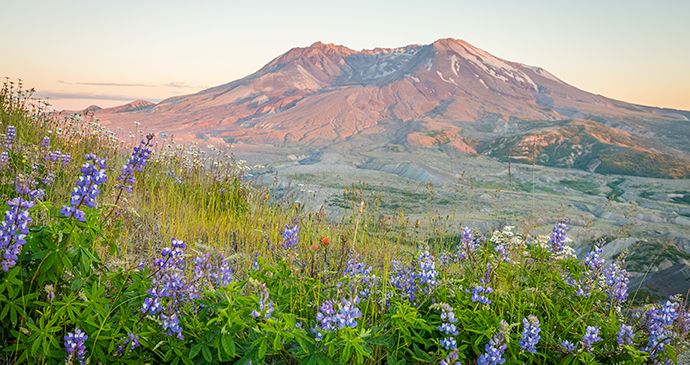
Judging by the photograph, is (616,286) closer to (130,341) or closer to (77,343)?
(130,341)

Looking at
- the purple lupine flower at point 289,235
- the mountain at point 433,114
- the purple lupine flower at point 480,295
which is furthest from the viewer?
the mountain at point 433,114

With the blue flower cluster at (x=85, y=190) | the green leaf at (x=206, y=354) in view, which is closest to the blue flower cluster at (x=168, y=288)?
the green leaf at (x=206, y=354)

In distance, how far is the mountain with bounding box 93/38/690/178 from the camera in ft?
83.8

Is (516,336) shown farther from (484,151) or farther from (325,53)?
(325,53)

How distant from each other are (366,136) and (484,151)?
12.3 metres

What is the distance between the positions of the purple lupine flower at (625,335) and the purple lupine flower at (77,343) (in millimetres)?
2115

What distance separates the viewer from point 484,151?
90.2ft

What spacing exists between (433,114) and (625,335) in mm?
41064

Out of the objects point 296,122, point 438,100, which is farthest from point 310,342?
point 438,100

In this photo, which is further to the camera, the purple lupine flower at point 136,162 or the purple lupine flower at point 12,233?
the purple lupine flower at point 136,162

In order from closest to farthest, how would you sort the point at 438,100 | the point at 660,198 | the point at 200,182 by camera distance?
the point at 200,182 → the point at 660,198 → the point at 438,100

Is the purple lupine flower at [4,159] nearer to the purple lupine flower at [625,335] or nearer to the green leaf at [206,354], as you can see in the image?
the green leaf at [206,354]

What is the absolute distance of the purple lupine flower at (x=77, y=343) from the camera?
4.06ft

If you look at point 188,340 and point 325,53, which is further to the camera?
point 325,53
